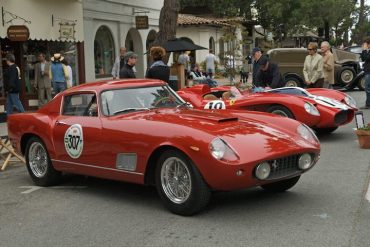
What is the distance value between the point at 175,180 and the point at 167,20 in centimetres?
1200

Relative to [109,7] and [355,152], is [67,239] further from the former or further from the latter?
[109,7]

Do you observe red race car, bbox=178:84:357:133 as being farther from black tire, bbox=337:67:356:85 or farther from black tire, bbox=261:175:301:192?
black tire, bbox=337:67:356:85

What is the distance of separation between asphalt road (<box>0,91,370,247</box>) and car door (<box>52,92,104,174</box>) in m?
0.40

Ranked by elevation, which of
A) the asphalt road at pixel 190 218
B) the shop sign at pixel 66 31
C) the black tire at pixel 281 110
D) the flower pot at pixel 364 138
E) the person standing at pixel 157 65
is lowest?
the asphalt road at pixel 190 218

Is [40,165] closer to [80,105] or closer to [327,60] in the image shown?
[80,105]

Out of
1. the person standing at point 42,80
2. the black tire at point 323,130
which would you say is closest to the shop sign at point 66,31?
the person standing at point 42,80

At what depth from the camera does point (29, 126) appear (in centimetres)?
706

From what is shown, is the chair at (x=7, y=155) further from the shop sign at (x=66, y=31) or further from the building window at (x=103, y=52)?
the building window at (x=103, y=52)

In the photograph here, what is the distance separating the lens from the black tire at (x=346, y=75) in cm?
2000

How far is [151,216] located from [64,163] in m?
1.66

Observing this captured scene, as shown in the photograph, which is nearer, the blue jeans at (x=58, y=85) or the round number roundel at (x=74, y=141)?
the round number roundel at (x=74, y=141)

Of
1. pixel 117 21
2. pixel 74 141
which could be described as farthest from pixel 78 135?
pixel 117 21

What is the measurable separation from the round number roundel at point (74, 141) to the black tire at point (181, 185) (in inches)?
48.7

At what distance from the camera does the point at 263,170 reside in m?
5.09
